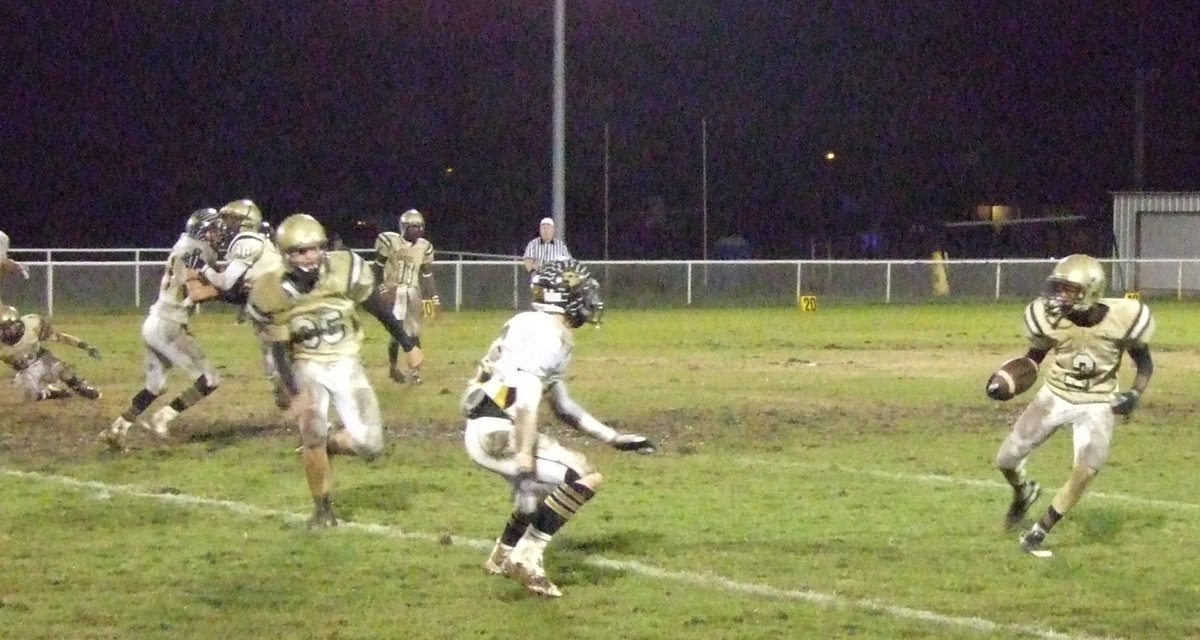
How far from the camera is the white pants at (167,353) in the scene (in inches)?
441

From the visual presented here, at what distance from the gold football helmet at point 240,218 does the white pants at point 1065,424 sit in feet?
16.2

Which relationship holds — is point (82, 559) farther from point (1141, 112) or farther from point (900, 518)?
point (1141, 112)

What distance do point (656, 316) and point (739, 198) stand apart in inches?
1022

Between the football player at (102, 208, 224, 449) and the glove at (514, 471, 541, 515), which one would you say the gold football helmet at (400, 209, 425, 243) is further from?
the glove at (514, 471, 541, 515)

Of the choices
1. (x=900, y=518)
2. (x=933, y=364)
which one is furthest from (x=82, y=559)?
(x=933, y=364)

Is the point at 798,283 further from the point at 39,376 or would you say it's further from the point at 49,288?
the point at 39,376

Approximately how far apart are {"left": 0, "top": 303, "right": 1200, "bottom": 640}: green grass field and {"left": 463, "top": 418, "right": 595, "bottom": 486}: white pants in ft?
1.84

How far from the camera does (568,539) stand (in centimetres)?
818

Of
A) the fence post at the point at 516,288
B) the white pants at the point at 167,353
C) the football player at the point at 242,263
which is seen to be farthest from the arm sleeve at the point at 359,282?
the fence post at the point at 516,288

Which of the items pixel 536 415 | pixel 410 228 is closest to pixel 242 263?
pixel 536 415

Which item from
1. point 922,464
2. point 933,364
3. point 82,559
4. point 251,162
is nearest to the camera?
point 82,559

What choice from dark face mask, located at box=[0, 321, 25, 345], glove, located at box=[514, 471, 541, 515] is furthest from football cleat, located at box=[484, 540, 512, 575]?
dark face mask, located at box=[0, 321, 25, 345]

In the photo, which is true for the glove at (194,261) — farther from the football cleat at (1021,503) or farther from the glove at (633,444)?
the football cleat at (1021,503)

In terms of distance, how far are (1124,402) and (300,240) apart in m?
4.28
